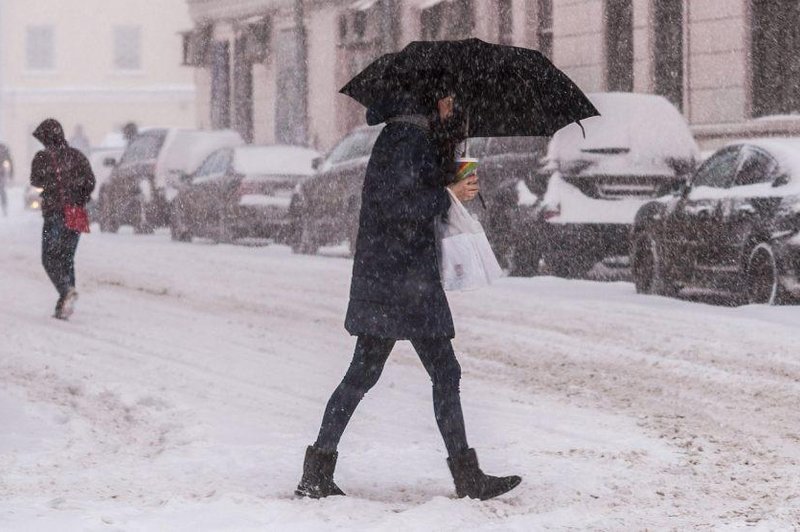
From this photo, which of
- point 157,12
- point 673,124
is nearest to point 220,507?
point 673,124

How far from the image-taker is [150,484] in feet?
22.6

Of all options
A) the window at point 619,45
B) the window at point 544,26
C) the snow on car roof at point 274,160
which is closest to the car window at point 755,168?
the snow on car roof at point 274,160

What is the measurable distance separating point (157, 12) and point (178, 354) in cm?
5783

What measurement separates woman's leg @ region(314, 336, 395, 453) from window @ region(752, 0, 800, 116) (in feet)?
52.3

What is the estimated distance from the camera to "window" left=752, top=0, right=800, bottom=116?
71.2 ft

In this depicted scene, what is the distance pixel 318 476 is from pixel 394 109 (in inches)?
54.5

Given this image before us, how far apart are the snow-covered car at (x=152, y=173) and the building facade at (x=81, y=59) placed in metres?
39.1

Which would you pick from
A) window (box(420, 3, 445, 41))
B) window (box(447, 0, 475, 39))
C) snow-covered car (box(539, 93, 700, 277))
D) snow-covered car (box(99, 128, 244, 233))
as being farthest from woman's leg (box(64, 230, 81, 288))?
window (box(420, 3, 445, 41))

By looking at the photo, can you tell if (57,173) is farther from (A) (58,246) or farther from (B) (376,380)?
(B) (376,380)

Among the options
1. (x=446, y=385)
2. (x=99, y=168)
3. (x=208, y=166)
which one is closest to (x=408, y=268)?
(x=446, y=385)

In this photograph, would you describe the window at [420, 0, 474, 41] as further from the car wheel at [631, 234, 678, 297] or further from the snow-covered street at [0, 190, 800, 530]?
the snow-covered street at [0, 190, 800, 530]

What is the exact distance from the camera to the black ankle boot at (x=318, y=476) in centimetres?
653

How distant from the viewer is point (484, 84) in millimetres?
6637

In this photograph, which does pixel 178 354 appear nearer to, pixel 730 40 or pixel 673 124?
pixel 673 124
